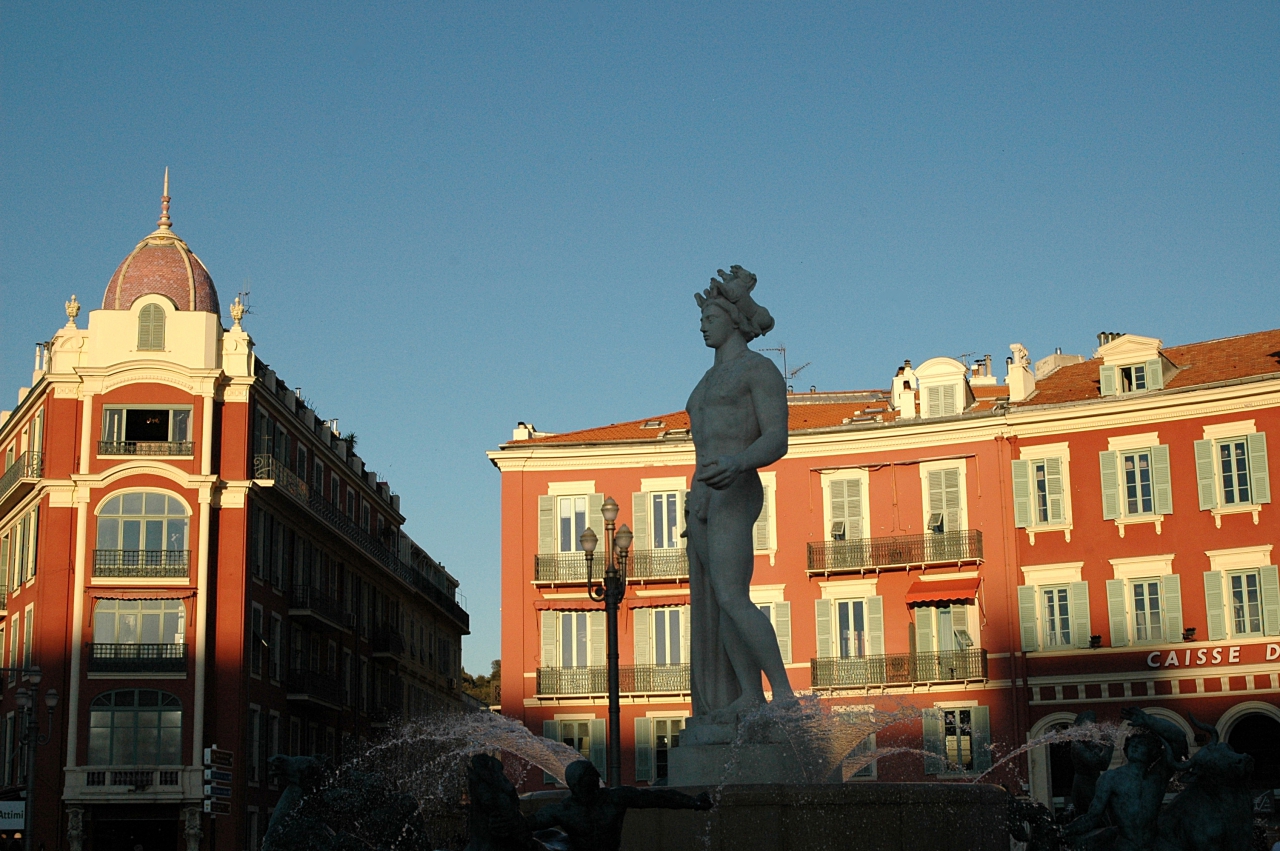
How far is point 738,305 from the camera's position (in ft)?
40.5

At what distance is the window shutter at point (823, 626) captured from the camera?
4378 cm

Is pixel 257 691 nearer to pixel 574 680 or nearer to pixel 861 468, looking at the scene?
pixel 574 680

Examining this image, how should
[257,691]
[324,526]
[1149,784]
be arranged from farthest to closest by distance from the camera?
[324,526]
[257,691]
[1149,784]

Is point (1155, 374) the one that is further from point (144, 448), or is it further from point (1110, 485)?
point (144, 448)

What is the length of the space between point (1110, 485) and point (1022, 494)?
226 cm

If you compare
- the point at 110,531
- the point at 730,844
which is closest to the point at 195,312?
the point at 110,531

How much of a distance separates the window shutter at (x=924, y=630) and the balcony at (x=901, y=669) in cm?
45

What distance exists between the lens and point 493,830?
307 inches

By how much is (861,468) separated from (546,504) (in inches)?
347

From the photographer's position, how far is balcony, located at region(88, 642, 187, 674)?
45.6 meters

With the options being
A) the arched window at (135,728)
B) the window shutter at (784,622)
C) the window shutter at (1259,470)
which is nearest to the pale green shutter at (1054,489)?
the window shutter at (1259,470)

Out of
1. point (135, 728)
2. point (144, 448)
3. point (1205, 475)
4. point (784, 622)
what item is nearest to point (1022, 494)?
point (1205, 475)

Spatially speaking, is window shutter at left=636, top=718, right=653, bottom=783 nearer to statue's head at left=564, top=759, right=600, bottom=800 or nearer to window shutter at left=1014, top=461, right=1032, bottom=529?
window shutter at left=1014, top=461, right=1032, bottom=529

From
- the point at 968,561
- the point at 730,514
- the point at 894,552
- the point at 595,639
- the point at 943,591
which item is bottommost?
the point at 730,514
